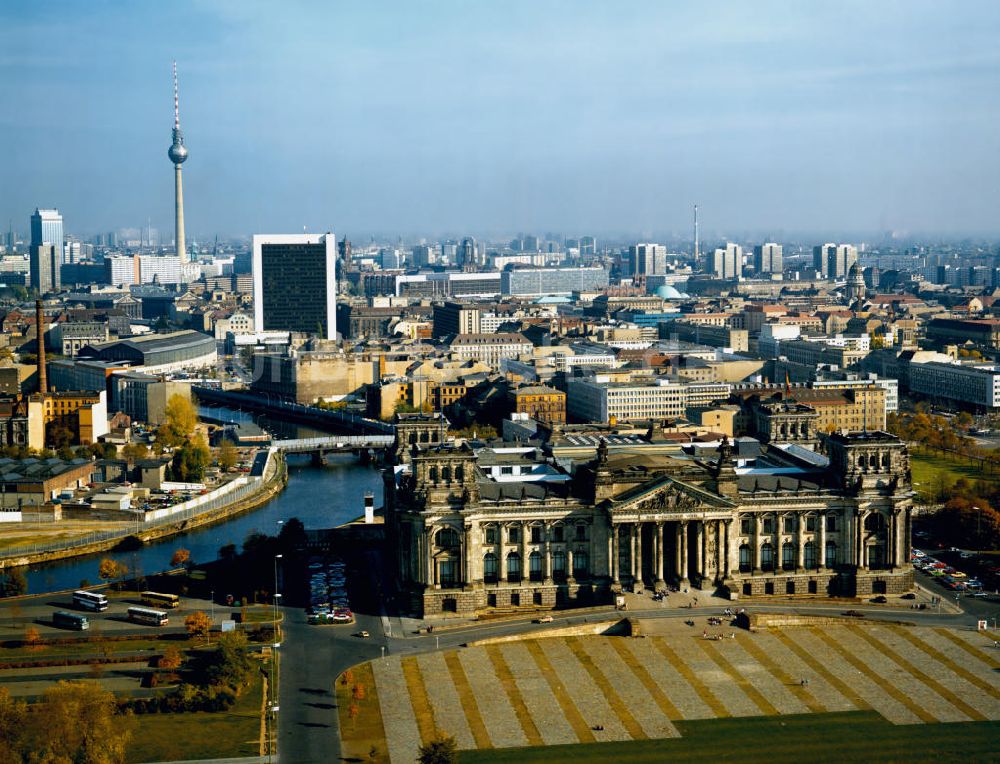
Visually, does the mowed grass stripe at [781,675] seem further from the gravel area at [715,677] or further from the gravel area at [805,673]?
the gravel area at [715,677]

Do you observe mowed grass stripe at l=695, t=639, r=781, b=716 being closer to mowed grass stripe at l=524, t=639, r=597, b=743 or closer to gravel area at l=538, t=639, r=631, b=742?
gravel area at l=538, t=639, r=631, b=742

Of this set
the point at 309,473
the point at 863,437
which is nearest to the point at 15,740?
the point at 863,437

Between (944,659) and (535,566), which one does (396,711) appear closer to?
(535,566)

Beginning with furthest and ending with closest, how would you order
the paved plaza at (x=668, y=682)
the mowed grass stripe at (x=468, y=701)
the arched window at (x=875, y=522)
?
the arched window at (x=875, y=522) < the paved plaza at (x=668, y=682) < the mowed grass stripe at (x=468, y=701)

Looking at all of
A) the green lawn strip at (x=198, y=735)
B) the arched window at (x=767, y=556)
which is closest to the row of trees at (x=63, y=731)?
the green lawn strip at (x=198, y=735)

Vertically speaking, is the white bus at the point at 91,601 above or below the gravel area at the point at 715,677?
above

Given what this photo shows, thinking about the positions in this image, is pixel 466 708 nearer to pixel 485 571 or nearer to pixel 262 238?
pixel 485 571
